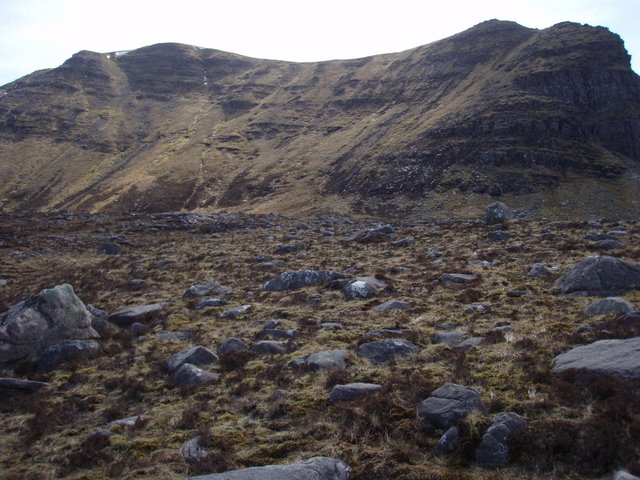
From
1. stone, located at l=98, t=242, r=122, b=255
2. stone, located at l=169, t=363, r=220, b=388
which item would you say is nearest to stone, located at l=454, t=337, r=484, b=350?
stone, located at l=169, t=363, r=220, b=388

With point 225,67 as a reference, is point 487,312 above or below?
below

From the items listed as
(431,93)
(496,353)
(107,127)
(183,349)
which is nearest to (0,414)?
(183,349)

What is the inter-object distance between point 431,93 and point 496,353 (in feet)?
343

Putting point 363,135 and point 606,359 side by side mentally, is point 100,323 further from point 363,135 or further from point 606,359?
point 363,135

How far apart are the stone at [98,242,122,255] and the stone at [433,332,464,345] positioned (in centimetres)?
3057

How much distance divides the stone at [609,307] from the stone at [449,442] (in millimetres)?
7448

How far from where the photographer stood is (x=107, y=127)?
5443 inches

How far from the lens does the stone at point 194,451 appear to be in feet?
27.0

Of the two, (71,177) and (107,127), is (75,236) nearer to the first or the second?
(71,177)

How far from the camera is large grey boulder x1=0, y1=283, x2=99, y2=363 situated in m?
13.6

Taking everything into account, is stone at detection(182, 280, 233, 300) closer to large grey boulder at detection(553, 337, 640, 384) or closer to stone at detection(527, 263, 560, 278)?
stone at detection(527, 263, 560, 278)

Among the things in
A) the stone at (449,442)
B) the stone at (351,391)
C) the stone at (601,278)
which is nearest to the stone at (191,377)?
the stone at (351,391)

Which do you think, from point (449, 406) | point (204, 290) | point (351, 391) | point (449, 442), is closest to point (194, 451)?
point (351, 391)

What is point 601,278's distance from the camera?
15047 mm
